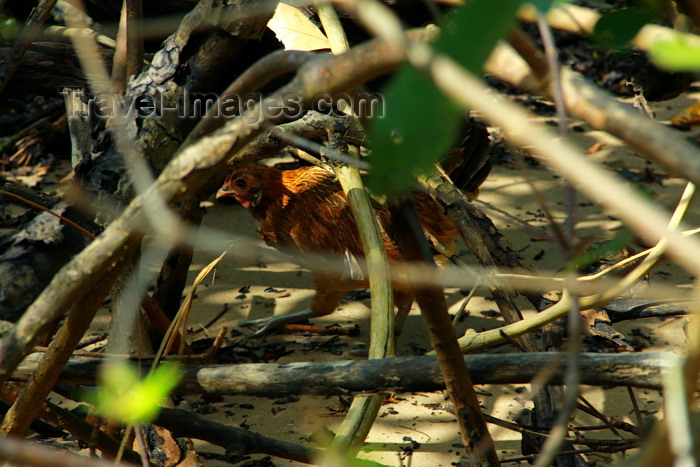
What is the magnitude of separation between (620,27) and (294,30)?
4.81 feet

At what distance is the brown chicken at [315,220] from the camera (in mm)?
2807

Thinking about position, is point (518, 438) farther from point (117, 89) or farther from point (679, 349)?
point (117, 89)

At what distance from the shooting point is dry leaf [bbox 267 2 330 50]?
1.95m

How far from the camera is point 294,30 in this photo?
78.2 inches

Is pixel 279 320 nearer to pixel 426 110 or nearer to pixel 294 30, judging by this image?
pixel 294 30

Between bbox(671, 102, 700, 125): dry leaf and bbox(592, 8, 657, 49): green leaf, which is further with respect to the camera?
bbox(671, 102, 700, 125): dry leaf

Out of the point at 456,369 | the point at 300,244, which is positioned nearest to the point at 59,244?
the point at 456,369

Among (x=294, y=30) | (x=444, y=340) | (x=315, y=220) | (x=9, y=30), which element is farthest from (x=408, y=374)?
(x=9, y=30)

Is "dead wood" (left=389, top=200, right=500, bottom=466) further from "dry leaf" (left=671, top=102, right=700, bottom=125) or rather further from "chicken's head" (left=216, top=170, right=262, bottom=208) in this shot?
"dry leaf" (left=671, top=102, right=700, bottom=125)

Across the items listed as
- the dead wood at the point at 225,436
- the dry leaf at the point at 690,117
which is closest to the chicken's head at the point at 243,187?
the dead wood at the point at 225,436

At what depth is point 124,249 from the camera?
31.1 inches

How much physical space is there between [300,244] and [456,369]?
7.05ft

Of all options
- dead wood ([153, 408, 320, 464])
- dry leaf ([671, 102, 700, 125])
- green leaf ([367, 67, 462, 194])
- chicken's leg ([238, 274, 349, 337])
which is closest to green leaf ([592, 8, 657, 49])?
green leaf ([367, 67, 462, 194])

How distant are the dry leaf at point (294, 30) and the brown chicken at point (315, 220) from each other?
90cm
